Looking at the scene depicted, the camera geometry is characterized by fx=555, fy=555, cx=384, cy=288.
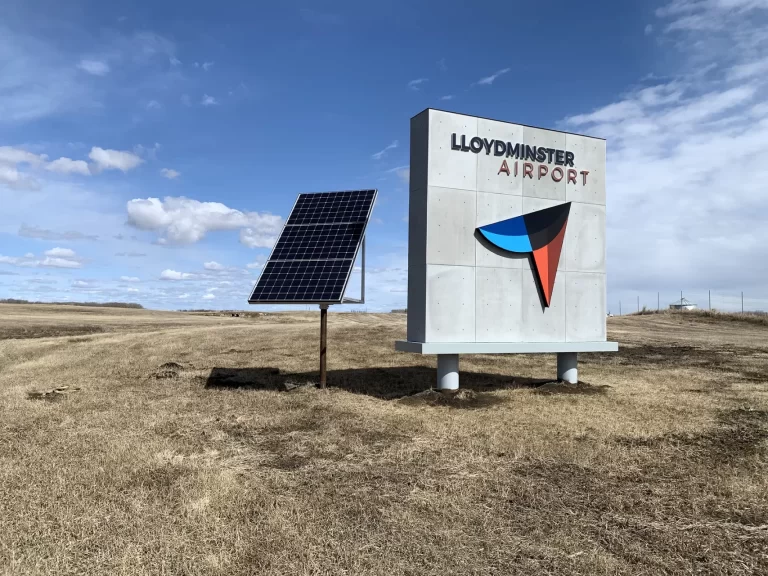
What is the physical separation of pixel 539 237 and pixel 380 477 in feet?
33.7

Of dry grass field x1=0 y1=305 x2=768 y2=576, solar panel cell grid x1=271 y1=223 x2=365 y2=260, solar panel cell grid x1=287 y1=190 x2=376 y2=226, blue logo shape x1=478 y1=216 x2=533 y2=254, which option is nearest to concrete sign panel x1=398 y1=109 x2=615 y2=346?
blue logo shape x1=478 y1=216 x2=533 y2=254

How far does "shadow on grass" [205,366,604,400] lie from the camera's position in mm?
17172

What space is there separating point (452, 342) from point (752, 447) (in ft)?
23.5

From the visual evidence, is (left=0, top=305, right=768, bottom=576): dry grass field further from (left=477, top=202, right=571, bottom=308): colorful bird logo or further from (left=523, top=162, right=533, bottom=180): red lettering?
(left=523, top=162, right=533, bottom=180): red lettering

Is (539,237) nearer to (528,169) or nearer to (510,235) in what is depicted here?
(510,235)

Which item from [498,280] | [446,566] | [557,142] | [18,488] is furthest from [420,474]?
[557,142]

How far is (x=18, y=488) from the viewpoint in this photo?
815 cm

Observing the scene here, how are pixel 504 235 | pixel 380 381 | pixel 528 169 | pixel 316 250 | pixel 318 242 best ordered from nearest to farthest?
pixel 504 235
pixel 528 169
pixel 316 250
pixel 318 242
pixel 380 381

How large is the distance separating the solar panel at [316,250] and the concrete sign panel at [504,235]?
223 centimetres

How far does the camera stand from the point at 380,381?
63.2 feet

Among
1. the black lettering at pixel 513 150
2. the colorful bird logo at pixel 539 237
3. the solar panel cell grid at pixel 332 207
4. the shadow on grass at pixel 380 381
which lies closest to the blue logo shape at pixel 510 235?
the colorful bird logo at pixel 539 237

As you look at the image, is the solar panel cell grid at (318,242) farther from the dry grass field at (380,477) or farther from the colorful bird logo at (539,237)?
the dry grass field at (380,477)

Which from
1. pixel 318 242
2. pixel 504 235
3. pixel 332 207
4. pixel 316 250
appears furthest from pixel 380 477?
pixel 332 207

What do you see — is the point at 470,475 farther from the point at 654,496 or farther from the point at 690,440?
the point at 690,440
